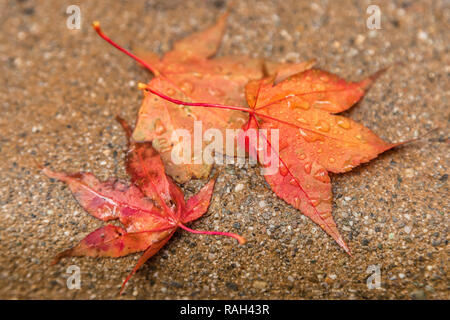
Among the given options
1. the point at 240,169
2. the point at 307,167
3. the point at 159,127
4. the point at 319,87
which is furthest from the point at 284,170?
the point at 159,127

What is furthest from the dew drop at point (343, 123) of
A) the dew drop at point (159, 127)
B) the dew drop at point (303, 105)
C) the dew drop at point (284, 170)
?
the dew drop at point (159, 127)

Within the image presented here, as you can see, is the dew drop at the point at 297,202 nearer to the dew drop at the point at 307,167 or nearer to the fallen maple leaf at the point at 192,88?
the dew drop at the point at 307,167

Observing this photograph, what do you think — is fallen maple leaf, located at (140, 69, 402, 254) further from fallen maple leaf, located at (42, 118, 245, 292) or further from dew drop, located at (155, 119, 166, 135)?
fallen maple leaf, located at (42, 118, 245, 292)

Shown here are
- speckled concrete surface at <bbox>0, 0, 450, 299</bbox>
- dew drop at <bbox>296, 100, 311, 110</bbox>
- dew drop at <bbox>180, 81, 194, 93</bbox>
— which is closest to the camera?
speckled concrete surface at <bbox>0, 0, 450, 299</bbox>

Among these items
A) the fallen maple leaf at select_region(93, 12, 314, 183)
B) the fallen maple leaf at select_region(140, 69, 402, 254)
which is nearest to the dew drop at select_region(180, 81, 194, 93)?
the fallen maple leaf at select_region(93, 12, 314, 183)

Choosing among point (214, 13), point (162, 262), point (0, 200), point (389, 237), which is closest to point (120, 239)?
point (162, 262)

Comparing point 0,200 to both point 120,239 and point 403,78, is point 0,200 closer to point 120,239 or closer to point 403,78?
point 120,239
